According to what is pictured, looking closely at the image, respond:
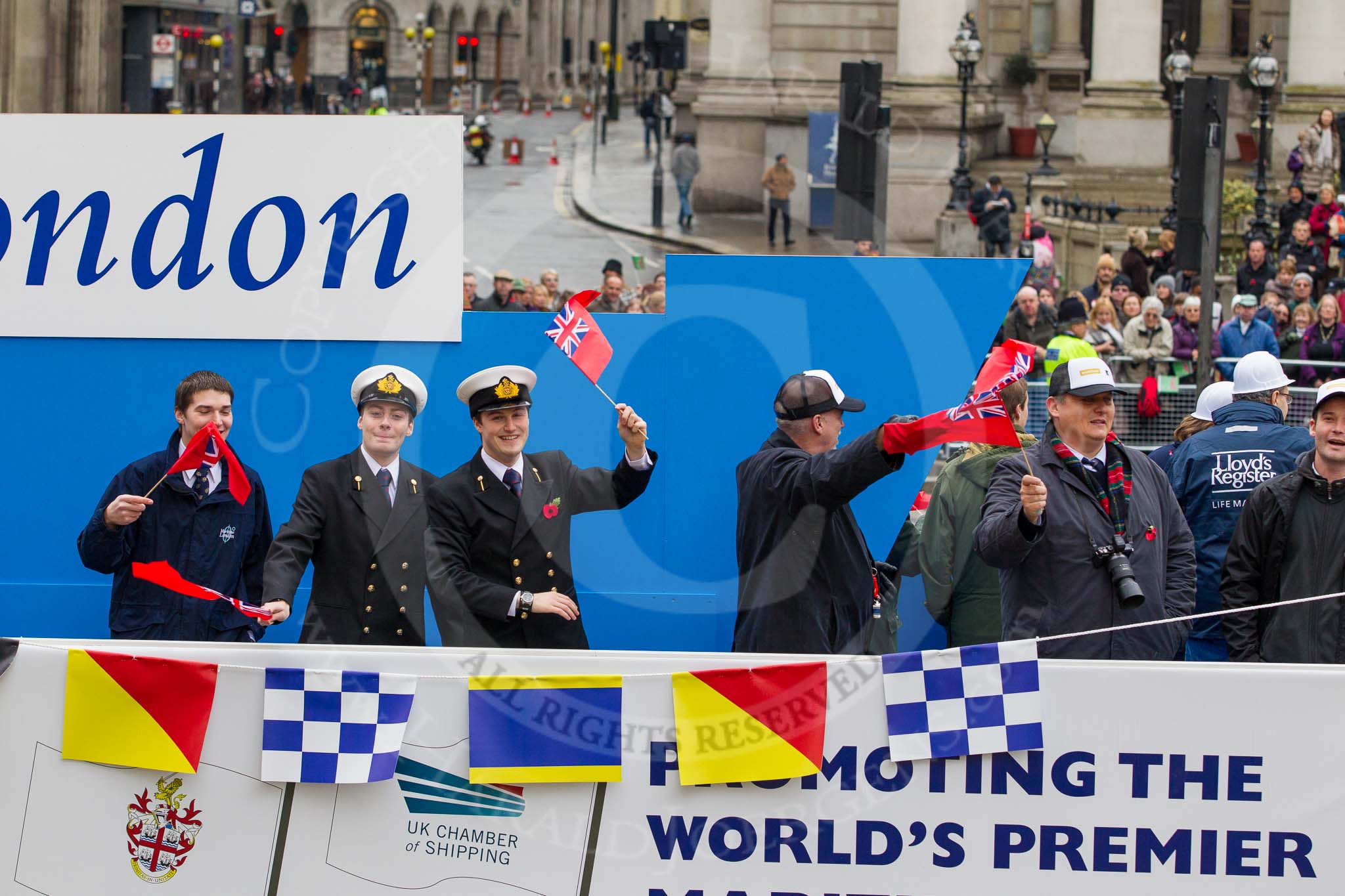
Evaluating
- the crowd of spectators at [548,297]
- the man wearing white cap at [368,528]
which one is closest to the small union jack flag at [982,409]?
the man wearing white cap at [368,528]

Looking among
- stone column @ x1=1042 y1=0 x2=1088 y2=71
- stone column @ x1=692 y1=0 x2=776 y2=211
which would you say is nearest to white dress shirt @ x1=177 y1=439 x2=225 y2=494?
stone column @ x1=692 y1=0 x2=776 y2=211

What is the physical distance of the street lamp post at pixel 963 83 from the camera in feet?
91.2

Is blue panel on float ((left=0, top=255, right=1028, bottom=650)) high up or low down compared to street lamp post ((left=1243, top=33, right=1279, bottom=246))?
down

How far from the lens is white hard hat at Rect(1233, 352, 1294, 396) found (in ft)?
23.7

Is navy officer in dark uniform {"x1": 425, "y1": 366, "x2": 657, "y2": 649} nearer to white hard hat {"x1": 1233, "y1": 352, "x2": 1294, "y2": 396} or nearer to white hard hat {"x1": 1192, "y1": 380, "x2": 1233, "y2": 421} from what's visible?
white hard hat {"x1": 1233, "y1": 352, "x2": 1294, "y2": 396}

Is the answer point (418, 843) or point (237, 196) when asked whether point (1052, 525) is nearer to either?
point (418, 843)

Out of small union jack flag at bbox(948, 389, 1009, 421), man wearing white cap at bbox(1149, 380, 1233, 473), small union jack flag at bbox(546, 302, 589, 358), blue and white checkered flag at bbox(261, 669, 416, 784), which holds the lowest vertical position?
blue and white checkered flag at bbox(261, 669, 416, 784)

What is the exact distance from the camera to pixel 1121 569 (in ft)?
18.4

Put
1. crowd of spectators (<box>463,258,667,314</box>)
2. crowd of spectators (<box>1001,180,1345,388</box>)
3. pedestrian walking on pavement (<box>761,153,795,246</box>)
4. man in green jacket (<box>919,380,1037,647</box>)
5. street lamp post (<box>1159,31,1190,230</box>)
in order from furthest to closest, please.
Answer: pedestrian walking on pavement (<box>761,153,795,246</box>) < street lamp post (<box>1159,31,1190,230</box>) < crowd of spectators (<box>463,258,667,314</box>) < crowd of spectators (<box>1001,180,1345,388</box>) < man in green jacket (<box>919,380,1037,647</box>)

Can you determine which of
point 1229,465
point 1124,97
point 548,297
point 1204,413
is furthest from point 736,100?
point 1229,465

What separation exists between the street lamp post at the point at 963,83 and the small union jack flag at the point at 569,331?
21709mm

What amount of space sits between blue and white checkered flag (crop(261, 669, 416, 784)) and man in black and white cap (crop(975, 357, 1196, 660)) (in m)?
2.04

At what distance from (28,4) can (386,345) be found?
2514 centimetres

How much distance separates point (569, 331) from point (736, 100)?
93.1 feet
